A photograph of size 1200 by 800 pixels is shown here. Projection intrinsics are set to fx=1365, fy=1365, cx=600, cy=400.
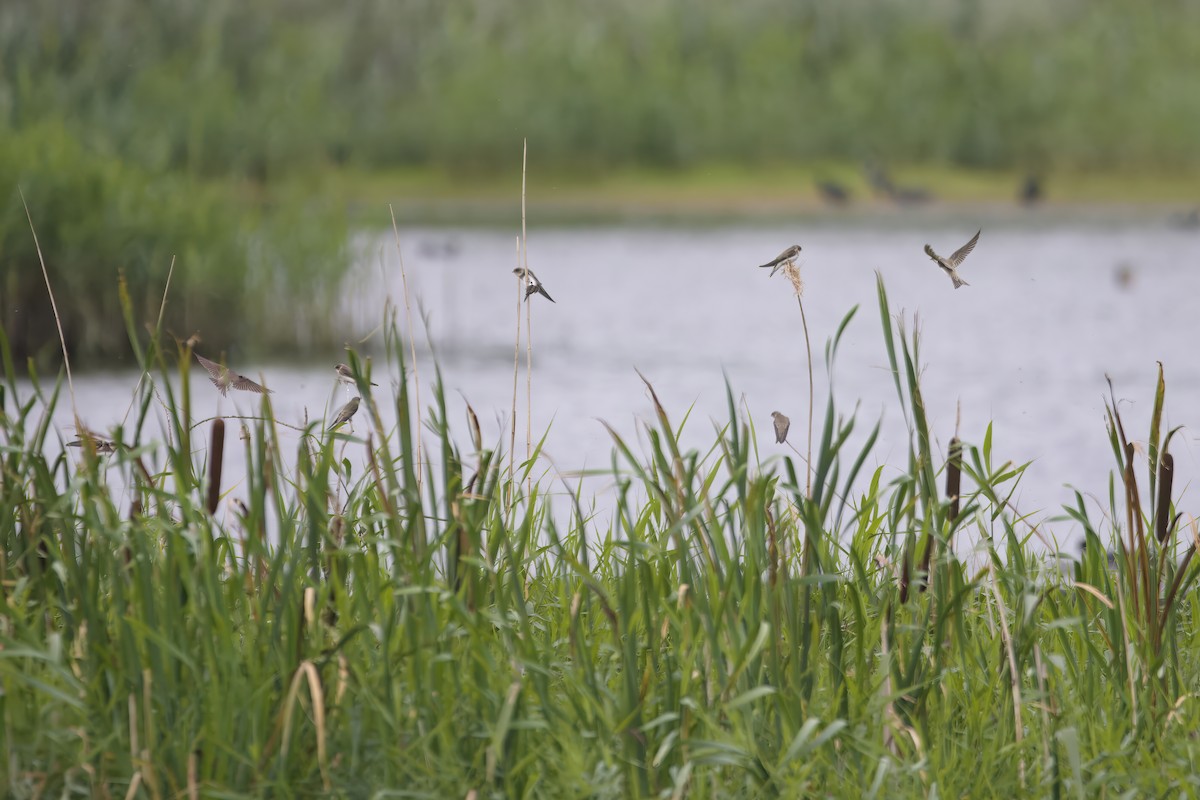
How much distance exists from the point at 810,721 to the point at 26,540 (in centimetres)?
142

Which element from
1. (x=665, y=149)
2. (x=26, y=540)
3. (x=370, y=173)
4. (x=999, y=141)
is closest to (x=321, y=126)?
(x=370, y=173)

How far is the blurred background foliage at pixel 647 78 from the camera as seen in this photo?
2317cm

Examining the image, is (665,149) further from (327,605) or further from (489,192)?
(327,605)

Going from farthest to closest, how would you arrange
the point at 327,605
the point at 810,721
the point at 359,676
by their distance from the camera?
1. the point at 327,605
2. the point at 359,676
3. the point at 810,721

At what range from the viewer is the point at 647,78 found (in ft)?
108

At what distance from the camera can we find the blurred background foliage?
76.0 ft

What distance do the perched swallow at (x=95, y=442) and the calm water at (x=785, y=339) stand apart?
312mm

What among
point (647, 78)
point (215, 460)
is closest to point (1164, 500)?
point (215, 460)

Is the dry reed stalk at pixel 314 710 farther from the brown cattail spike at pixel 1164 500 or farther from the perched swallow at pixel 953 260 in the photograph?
the brown cattail spike at pixel 1164 500

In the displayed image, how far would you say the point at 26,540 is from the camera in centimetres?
241

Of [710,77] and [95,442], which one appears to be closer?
[95,442]

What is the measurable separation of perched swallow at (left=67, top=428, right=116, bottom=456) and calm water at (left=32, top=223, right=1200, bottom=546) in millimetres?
312

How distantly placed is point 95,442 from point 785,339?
34.6 feet

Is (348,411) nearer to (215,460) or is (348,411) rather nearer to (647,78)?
(215,460)
